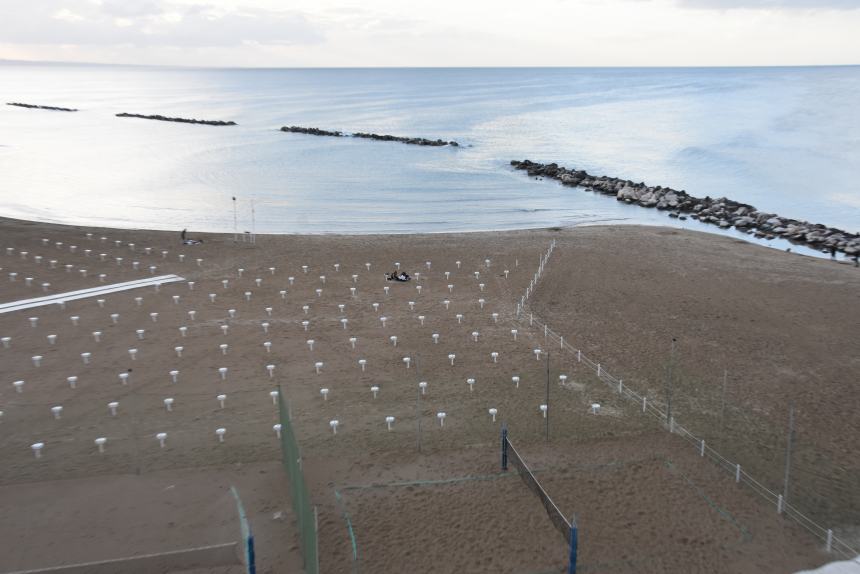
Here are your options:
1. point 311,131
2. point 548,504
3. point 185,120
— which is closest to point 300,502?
point 548,504

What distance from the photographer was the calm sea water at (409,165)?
144ft

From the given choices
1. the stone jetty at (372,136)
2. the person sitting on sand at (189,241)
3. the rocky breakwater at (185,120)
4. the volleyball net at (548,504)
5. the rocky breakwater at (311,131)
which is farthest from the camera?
the rocky breakwater at (185,120)

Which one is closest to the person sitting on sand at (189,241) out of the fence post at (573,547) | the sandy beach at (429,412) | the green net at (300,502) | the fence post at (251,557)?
the sandy beach at (429,412)

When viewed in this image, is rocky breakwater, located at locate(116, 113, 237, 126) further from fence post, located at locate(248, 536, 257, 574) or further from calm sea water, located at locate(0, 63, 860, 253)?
fence post, located at locate(248, 536, 257, 574)

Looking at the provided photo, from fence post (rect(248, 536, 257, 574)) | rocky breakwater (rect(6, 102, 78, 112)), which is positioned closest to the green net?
fence post (rect(248, 536, 257, 574))

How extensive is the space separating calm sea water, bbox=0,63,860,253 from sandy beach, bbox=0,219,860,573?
52.6ft

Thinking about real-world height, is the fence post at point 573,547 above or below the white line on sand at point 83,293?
below

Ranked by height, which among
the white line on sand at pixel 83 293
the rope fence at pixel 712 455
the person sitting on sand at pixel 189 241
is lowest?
the rope fence at pixel 712 455

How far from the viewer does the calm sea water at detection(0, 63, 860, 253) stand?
4381cm

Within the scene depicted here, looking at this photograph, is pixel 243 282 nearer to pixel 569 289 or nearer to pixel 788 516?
pixel 569 289

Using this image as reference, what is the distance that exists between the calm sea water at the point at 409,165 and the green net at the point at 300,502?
92.3ft

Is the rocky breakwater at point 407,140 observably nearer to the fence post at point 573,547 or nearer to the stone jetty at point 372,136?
the stone jetty at point 372,136

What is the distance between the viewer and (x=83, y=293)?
22562mm

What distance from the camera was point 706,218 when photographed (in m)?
42.5
